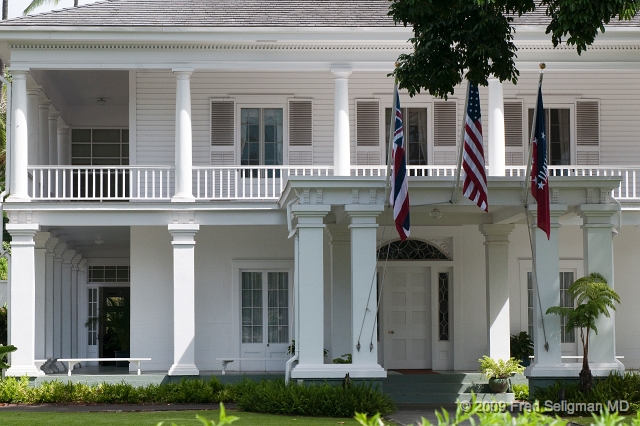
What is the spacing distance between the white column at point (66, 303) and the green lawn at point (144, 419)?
7201 millimetres

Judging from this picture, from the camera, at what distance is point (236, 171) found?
72.2ft

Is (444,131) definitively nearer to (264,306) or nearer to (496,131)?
(496,131)

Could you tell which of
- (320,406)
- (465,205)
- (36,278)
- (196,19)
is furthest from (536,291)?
(36,278)

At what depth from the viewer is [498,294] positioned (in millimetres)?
21219

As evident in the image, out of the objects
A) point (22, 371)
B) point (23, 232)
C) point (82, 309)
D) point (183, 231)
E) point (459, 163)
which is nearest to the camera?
point (459, 163)

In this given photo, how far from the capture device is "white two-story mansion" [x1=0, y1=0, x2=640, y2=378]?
21.0 metres

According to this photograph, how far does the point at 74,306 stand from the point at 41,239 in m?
4.13

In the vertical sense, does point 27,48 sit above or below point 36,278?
above

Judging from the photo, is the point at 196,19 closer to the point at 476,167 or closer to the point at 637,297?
the point at 476,167

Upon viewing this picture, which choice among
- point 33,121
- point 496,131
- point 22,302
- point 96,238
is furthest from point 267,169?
point 22,302

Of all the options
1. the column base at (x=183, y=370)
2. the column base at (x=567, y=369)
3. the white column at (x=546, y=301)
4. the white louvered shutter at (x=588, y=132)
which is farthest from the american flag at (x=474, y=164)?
the white louvered shutter at (x=588, y=132)

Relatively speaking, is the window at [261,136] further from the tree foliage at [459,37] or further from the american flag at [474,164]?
the tree foliage at [459,37]

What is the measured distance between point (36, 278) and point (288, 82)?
7534 mm

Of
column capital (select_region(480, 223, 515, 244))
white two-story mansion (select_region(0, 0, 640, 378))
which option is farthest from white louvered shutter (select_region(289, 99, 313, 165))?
column capital (select_region(480, 223, 515, 244))
